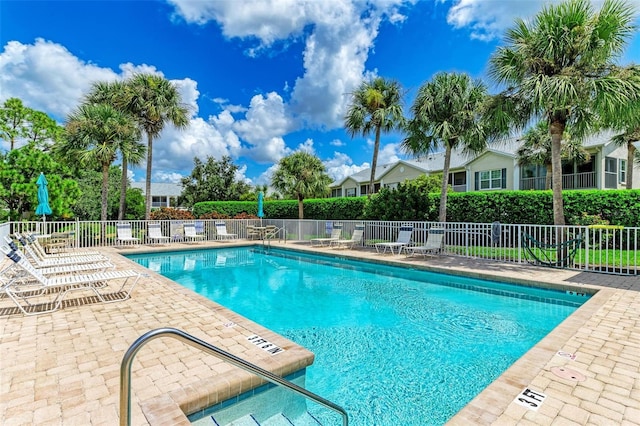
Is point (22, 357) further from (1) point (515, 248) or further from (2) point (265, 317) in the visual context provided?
(1) point (515, 248)

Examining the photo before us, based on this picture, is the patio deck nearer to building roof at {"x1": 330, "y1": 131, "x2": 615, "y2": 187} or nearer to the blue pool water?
the blue pool water

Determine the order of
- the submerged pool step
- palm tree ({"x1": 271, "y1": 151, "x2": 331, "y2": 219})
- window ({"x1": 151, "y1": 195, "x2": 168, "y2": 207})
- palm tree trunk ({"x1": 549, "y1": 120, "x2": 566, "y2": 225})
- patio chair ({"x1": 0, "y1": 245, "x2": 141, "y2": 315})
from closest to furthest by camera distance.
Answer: the submerged pool step, patio chair ({"x1": 0, "y1": 245, "x2": 141, "y2": 315}), palm tree trunk ({"x1": 549, "y1": 120, "x2": 566, "y2": 225}), palm tree ({"x1": 271, "y1": 151, "x2": 331, "y2": 219}), window ({"x1": 151, "y1": 195, "x2": 168, "y2": 207})

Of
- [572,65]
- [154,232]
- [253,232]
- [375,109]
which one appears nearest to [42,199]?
[154,232]

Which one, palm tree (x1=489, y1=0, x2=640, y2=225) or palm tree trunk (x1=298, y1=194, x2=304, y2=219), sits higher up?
palm tree (x1=489, y1=0, x2=640, y2=225)

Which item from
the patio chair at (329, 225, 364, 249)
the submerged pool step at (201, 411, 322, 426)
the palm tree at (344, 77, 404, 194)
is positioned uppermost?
the palm tree at (344, 77, 404, 194)

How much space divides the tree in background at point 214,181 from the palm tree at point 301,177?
14409 mm

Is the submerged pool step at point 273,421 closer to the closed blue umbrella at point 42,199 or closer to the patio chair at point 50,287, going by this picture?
the patio chair at point 50,287

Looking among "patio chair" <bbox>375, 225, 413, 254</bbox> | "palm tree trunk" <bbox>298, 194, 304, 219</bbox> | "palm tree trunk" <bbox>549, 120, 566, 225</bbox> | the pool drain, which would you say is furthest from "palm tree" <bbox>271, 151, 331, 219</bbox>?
the pool drain

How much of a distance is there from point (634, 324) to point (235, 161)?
3612 centimetres

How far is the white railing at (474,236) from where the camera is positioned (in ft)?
30.2

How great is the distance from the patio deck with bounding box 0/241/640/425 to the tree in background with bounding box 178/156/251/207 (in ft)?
103

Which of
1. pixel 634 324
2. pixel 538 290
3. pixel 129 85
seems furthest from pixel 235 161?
pixel 634 324

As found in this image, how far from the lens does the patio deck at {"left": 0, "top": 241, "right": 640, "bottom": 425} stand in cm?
271

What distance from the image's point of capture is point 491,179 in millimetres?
24500
